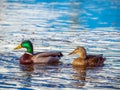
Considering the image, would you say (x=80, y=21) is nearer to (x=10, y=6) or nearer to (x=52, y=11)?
(x=52, y=11)

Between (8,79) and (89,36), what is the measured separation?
10.6 m

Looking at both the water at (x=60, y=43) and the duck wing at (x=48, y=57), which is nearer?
the water at (x=60, y=43)

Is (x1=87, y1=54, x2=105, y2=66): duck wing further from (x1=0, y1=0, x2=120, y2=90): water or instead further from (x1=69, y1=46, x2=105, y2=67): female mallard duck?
(x1=0, y1=0, x2=120, y2=90): water

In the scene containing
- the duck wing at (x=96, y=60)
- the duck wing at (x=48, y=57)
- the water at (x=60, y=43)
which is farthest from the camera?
the duck wing at (x=48, y=57)

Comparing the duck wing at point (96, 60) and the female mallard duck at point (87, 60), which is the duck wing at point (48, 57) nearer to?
the female mallard duck at point (87, 60)

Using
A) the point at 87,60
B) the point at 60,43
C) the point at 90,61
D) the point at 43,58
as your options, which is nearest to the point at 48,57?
the point at 43,58

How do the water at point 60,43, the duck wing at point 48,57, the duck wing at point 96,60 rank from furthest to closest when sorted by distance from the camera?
the duck wing at point 48,57 → the duck wing at point 96,60 → the water at point 60,43

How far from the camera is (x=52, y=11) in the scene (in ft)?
142

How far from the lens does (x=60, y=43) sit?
2592cm

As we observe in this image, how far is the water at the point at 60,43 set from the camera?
17906 millimetres

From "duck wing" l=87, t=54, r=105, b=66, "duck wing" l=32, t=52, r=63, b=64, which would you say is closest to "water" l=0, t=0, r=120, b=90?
"duck wing" l=87, t=54, r=105, b=66

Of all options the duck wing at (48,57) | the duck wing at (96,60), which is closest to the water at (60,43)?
the duck wing at (96,60)

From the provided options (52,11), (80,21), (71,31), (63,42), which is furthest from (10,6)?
(63,42)

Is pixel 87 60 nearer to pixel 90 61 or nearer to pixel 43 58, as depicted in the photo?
pixel 90 61
